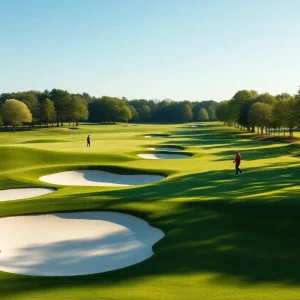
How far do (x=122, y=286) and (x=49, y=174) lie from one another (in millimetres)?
25449

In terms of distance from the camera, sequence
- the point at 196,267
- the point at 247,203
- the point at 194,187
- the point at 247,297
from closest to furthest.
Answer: the point at 247,297 < the point at 196,267 < the point at 247,203 < the point at 194,187

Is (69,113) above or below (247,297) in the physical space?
above

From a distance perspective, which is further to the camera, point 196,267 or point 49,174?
point 49,174

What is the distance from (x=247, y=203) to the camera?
65.9 feet

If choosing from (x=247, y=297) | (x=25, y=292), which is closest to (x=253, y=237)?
(x=247, y=297)

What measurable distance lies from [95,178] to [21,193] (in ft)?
25.3

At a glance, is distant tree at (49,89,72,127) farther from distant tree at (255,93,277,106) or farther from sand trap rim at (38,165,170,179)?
sand trap rim at (38,165,170,179)

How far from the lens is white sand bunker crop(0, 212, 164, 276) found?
14523 millimetres

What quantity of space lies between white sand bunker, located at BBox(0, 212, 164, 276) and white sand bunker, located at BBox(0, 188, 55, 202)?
6871mm

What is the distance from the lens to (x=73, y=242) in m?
17.5

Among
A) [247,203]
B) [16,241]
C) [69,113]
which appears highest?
[69,113]

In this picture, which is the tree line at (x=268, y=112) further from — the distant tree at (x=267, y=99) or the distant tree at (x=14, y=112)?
the distant tree at (x=14, y=112)

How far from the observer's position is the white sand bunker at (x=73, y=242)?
14.5 m

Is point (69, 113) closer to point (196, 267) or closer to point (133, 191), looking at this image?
point (133, 191)
